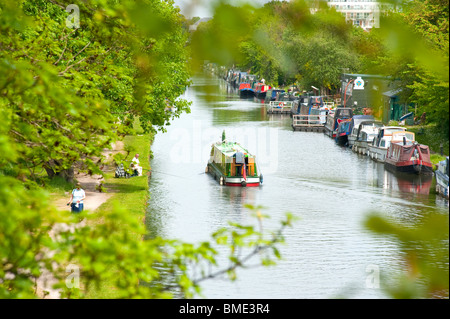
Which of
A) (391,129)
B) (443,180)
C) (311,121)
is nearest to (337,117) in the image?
(311,121)

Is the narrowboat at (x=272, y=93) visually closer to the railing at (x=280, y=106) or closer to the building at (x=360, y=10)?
the railing at (x=280, y=106)

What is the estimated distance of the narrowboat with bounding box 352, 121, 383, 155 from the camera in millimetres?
52812

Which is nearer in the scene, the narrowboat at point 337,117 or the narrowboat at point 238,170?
the narrowboat at point 238,170

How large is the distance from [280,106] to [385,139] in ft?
115

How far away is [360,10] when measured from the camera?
4.30 metres

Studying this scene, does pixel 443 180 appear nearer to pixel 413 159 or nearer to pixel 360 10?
pixel 413 159

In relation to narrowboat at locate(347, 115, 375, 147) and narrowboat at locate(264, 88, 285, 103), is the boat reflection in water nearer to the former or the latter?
narrowboat at locate(347, 115, 375, 147)

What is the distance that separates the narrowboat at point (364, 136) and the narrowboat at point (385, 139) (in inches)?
96.1

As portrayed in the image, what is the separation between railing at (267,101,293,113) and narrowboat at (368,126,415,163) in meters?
33.5

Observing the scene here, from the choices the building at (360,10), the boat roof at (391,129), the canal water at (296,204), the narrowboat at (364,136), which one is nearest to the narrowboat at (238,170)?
the canal water at (296,204)

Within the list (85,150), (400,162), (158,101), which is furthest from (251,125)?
(85,150)

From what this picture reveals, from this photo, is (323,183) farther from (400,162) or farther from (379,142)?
(379,142)

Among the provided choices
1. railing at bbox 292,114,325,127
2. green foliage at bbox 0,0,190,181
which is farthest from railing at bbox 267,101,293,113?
green foliage at bbox 0,0,190,181

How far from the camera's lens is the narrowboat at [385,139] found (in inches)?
1902
